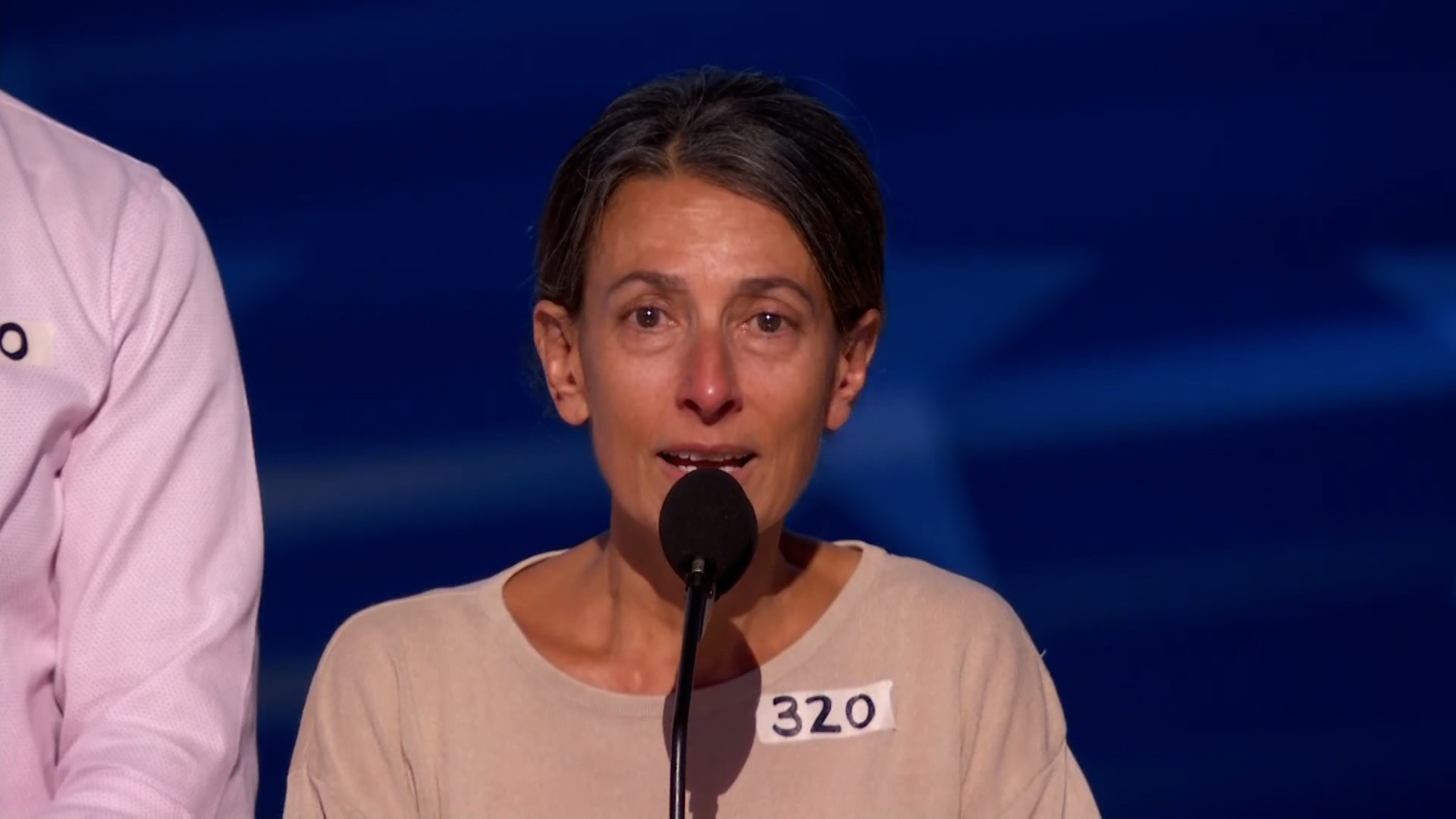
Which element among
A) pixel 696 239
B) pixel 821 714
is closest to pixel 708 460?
pixel 696 239

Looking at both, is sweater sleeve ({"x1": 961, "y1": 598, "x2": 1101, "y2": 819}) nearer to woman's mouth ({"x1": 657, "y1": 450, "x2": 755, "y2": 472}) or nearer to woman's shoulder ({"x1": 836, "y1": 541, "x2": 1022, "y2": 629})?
woman's shoulder ({"x1": 836, "y1": 541, "x2": 1022, "y2": 629})

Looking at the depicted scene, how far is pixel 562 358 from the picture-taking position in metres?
2.29

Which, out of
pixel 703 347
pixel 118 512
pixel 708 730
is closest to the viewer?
pixel 118 512

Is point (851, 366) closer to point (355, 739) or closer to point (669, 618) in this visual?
point (669, 618)

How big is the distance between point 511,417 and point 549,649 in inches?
21.5

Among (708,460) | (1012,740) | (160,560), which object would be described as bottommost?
(1012,740)

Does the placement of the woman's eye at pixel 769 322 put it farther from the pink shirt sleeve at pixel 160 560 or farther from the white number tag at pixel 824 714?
the pink shirt sleeve at pixel 160 560

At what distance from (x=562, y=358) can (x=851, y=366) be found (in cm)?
29

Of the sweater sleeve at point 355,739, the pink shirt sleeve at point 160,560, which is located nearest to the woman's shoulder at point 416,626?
the sweater sleeve at point 355,739

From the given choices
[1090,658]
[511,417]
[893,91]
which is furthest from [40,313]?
[1090,658]

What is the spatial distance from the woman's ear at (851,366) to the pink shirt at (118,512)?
22.9 inches

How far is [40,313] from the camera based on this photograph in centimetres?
195

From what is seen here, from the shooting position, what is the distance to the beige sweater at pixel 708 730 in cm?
219

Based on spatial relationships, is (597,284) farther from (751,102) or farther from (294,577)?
(294,577)
